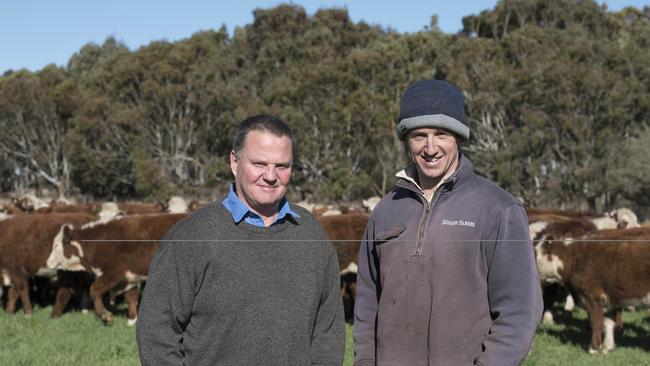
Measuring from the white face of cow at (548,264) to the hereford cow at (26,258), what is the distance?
24.9ft

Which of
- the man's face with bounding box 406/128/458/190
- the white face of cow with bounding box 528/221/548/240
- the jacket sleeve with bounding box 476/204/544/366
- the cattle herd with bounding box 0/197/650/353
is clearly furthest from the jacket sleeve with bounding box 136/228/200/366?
the white face of cow with bounding box 528/221/548/240

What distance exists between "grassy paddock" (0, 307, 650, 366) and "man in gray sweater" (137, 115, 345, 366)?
5512 mm

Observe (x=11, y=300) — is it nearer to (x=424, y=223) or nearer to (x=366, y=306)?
(x=366, y=306)

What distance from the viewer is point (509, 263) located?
2887mm

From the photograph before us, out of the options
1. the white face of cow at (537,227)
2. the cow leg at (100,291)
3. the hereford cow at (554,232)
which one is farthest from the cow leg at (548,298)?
the cow leg at (100,291)

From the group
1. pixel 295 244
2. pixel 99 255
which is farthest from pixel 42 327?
pixel 295 244

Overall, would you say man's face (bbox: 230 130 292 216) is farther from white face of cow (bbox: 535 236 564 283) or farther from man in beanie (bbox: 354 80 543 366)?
white face of cow (bbox: 535 236 564 283)

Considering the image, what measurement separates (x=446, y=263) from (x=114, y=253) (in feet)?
31.0

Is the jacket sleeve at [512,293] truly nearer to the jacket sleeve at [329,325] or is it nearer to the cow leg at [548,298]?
the jacket sleeve at [329,325]

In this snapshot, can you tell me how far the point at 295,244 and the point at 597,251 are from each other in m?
7.69

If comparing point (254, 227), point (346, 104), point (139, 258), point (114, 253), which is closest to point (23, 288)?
point (114, 253)

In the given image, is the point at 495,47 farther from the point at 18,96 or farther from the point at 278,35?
the point at 18,96

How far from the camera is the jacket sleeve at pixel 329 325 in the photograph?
10.1 feet

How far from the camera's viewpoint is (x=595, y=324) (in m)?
9.60
